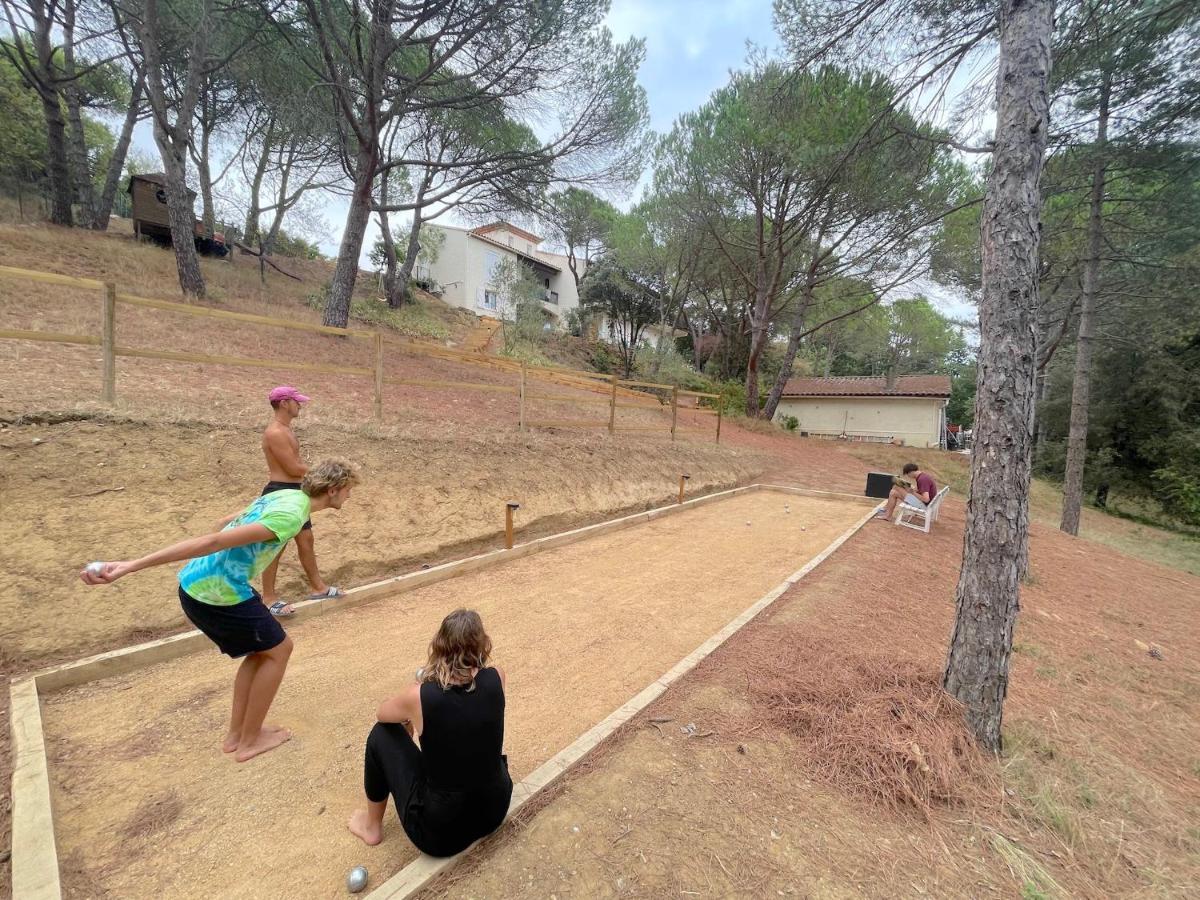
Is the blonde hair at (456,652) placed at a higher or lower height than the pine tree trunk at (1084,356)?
lower

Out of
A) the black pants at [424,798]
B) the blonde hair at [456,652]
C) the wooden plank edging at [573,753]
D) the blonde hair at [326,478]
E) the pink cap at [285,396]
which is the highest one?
the pink cap at [285,396]

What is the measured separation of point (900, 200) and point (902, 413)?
1747 centimetres

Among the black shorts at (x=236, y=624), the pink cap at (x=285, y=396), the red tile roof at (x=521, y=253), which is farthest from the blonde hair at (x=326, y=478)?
the red tile roof at (x=521, y=253)

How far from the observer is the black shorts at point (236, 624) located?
211cm

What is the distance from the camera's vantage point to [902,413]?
91.1 feet

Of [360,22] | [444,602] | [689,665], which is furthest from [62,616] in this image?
[360,22]

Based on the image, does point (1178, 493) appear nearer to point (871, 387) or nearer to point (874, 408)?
point (874, 408)

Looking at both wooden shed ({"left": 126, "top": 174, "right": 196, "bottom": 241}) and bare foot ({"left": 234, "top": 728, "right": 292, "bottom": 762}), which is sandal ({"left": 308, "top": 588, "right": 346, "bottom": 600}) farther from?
wooden shed ({"left": 126, "top": 174, "right": 196, "bottom": 241})

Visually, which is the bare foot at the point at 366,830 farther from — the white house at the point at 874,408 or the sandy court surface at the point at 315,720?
the white house at the point at 874,408

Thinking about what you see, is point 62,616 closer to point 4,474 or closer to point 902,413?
point 4,474

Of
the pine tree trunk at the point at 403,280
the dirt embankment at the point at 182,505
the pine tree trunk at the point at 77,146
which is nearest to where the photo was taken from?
the dirt embankment at the point at 182,505

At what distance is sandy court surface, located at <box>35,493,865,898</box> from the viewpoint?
1.86m

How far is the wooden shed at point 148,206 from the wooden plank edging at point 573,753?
2144 cm

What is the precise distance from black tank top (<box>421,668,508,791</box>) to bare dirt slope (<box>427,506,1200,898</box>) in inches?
14.9
